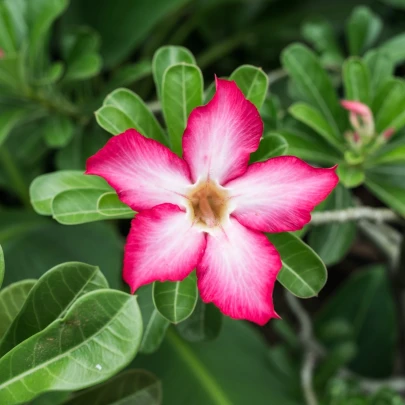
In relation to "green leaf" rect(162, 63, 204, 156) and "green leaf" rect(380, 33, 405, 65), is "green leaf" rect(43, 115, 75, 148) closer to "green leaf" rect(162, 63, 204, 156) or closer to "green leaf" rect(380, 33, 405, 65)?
"green leaf" rect(162, 63, 204, 156)

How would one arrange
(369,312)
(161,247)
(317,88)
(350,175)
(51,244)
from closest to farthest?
(161,247), (350,175), (317,88), (51,244), (369,312)

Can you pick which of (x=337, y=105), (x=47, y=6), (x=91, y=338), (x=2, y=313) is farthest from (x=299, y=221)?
(x=47, y=6)

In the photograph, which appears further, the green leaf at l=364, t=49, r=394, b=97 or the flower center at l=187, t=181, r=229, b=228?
the green leaf at l=364, t=49, r=394, b=97

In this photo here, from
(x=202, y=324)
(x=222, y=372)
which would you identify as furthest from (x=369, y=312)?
(x=202, y=324)

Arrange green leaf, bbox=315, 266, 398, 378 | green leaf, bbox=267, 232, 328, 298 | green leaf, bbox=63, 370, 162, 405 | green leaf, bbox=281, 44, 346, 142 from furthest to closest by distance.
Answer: green leaf, bbox=315, 266, 398, 378 → green leaf, bbox=281, 44, 346, 142 → green leaf, bbox=63, 370, 162, 405 → green leaf, bbox=267, 232, 328, 298

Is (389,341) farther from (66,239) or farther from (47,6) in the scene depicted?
(47,6)

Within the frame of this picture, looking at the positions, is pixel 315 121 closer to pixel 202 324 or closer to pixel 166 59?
pixel 166 59

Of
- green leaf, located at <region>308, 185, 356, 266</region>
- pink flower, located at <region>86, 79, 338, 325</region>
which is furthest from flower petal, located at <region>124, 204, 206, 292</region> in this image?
green leaf, located at <region>308, 185, 356, 266</region>
